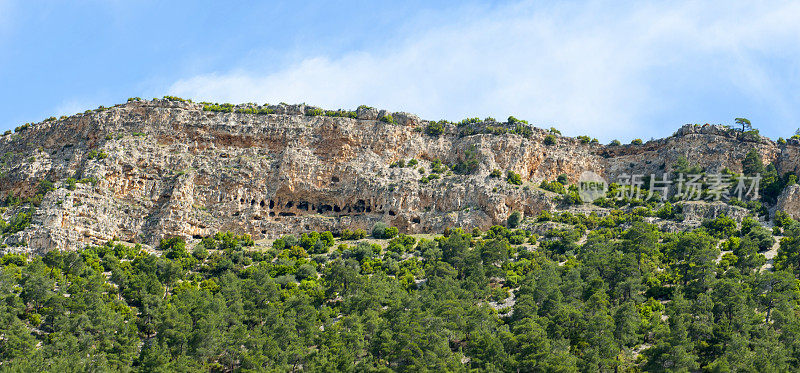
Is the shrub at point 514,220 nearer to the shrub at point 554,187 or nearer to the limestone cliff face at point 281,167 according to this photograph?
the limestone cliff face at point 281,167

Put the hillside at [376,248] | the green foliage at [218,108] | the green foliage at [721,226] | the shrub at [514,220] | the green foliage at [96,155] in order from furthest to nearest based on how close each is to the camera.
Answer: the green foliage at [218,108] < the shrub at [514,220] < the green foliage at [96,155] < the green foliage at [721,226] < the hillside at [376,248]

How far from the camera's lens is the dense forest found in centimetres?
6344

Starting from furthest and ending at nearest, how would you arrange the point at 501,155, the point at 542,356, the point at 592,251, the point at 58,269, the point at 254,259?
1. the point at 501,155
2. the point at 254,259
3. the point at 592,251
4. the point at 58,269
5. the point at 542,356

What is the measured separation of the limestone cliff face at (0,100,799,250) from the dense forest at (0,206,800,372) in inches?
310

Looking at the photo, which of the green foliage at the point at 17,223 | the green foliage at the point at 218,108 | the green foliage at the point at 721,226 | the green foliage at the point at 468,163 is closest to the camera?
the green foliage at the point at 17,223

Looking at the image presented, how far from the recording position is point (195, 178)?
10431 centimetres

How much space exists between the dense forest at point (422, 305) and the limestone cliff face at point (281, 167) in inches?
310

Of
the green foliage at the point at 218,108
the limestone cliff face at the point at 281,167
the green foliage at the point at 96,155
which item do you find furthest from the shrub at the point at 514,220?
the green foliage at the point at 96,155

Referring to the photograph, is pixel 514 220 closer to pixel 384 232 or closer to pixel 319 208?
pixel 384 232

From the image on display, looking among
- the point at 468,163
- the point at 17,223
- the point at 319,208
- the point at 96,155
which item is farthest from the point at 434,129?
the point at 17,223

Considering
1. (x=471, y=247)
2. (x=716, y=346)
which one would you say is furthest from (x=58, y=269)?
(x=716, y=346)

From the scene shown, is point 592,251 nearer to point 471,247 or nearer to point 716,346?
point 471,247

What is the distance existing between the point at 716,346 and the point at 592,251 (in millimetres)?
24045

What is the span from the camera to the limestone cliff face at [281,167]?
10144 centimetres
